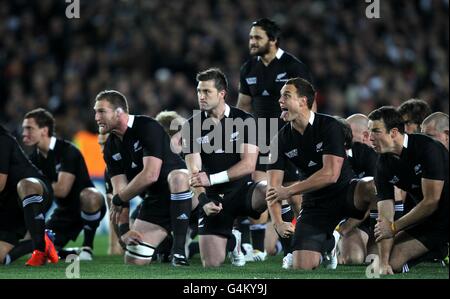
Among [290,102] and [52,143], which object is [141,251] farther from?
[290,102]

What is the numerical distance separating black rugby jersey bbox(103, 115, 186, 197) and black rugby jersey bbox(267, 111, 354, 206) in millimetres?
1067

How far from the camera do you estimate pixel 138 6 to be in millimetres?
16938

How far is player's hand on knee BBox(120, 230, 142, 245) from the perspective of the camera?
781 cm

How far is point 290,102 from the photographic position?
7.20 m

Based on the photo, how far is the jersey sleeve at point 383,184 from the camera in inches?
266

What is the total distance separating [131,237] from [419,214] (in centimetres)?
258

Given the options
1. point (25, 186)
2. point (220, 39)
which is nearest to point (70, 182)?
point (25, 186)

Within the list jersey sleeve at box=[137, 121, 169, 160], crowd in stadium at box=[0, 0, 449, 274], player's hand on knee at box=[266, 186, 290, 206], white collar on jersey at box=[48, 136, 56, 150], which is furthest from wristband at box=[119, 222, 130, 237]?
player's hand on knee at box=[266, 186, 290, 206]

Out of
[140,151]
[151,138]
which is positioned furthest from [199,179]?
[140,151]

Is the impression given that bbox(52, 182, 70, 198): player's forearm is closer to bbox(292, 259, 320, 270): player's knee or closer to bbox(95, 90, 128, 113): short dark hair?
bbox(95, 90, 128, 113): short dark hair

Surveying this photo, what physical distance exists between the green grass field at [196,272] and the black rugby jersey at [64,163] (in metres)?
1.02

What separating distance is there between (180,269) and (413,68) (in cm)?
970

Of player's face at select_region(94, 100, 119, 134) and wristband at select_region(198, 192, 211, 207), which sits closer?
wristband at select_region(198, 192, 211, 207)

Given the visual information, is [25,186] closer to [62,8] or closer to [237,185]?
[237,185]
